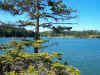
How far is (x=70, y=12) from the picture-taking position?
14.7 ft

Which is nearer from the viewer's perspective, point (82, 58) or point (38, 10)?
point (38, 10)

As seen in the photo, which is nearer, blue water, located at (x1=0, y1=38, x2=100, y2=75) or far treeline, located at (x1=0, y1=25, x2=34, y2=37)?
far treeline, located at (x1=0, y1=25, x2=34, y2=37)

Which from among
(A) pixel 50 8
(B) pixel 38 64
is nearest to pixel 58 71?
(B) pixel 38 64

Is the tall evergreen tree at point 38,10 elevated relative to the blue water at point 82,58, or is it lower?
elevated

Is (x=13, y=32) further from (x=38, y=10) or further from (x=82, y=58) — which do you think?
(x=82, y=58)

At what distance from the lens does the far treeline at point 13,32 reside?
4074 millimetres

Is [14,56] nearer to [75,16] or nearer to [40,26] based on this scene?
[40,26]

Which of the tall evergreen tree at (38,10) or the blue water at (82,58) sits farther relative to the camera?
the blue water at (82,58)

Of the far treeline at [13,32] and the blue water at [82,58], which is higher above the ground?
the far treeline at [13,32]

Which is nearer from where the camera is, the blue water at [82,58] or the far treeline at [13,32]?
the far treeline at [13,32]

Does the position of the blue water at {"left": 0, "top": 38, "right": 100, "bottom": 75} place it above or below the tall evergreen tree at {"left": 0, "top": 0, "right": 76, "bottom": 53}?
below

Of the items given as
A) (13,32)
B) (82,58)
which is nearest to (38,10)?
(13,32)

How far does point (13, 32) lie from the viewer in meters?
4.24

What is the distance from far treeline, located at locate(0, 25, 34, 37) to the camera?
4.07 m
